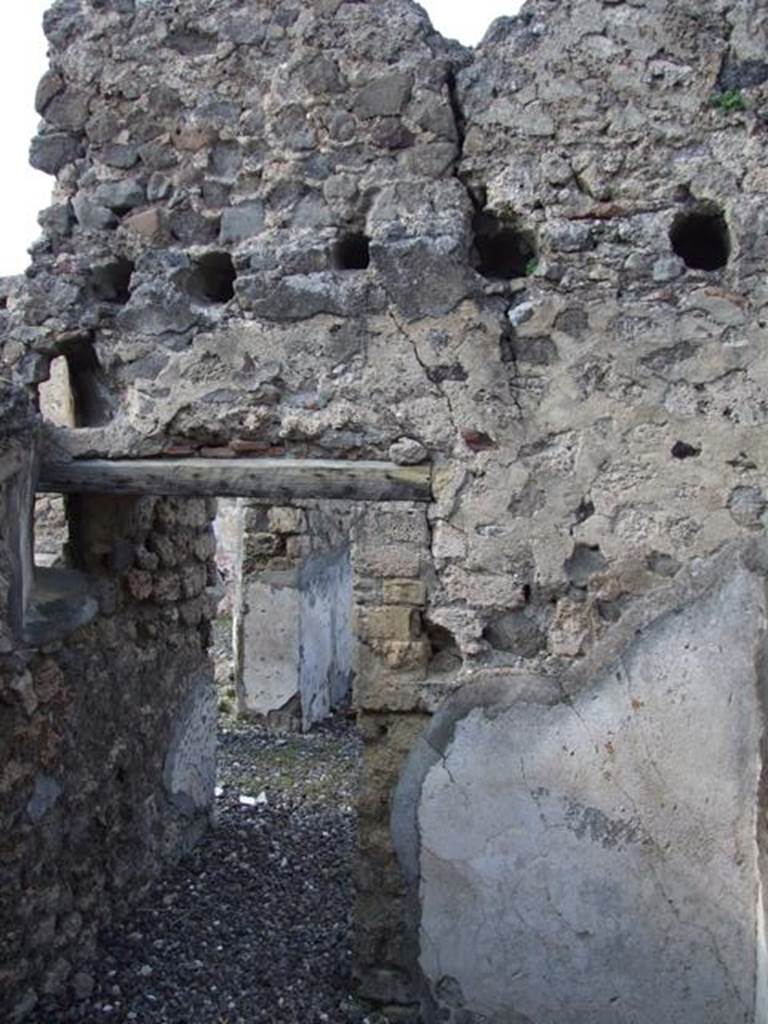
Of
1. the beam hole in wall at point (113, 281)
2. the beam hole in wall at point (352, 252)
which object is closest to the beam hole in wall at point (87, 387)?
the beam hole in wall at point (113, 281)

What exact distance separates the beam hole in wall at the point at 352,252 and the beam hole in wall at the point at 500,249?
1.17 ft

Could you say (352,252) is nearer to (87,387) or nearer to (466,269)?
(466,269)

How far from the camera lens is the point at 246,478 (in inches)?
122

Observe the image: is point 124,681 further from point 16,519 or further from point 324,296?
→ point 324,296

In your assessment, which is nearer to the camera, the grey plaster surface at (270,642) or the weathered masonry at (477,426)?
the weathered masonry at (477,426)

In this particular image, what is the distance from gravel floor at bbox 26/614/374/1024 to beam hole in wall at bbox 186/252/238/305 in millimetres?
2298

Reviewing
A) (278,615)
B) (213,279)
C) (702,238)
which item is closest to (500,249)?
(702,238)

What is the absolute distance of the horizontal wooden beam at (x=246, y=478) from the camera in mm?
3021

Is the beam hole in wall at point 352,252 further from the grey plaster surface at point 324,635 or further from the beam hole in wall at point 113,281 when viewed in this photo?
the grey plaster surface at point 324,635

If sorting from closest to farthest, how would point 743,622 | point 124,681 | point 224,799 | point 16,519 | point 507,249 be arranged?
point 743,622 < point 16,519 < point 507,249 < point 124,681 < point 224,799

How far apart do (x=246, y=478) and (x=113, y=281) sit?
3.05 feet

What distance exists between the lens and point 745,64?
290cm

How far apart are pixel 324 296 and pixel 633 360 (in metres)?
0.98

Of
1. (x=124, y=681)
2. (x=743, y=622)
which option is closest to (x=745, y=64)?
(x=743, y=622)
